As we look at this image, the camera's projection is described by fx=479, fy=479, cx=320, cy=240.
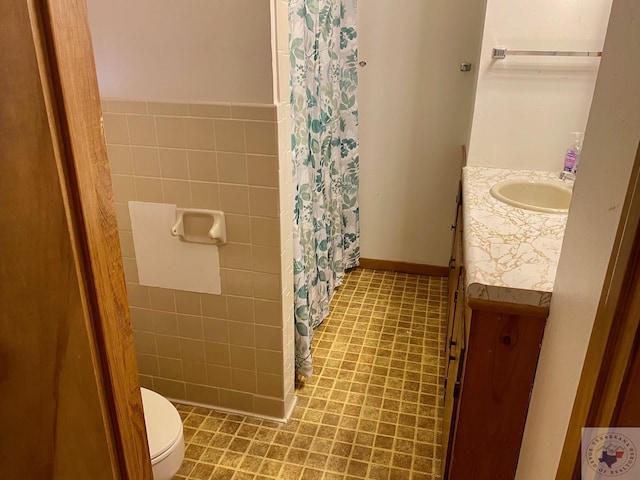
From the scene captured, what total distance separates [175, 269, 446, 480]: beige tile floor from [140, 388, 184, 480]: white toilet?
1.16 ft

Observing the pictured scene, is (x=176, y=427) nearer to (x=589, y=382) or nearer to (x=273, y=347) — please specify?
(x=273, y=347)

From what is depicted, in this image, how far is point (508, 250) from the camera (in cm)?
130

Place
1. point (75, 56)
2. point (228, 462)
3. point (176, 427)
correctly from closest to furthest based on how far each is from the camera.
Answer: point (75, 56)
point (176, 427)
point (228, 462)

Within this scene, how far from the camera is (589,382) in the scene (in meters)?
0.64

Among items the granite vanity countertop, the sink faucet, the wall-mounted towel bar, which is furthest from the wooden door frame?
the wall-mounted towel bar

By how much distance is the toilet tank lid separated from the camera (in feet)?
4.70

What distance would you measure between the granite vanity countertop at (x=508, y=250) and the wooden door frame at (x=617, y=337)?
42 cm

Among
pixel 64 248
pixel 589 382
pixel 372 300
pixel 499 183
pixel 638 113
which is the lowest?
pixel 372 300

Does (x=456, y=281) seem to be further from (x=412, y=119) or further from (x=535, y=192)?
(x=412, y=119)

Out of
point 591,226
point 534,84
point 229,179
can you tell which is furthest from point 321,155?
point 591,226

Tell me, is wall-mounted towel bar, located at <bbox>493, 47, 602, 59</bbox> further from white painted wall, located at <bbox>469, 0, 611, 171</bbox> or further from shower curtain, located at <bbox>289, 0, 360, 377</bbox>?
shower curtain, located at <bbox>289, 0, 360, 377</bbox>

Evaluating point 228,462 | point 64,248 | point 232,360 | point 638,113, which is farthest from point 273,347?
point 638,113

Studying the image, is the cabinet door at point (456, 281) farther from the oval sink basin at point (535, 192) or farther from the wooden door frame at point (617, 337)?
the wooden door frame at point (617, 337)

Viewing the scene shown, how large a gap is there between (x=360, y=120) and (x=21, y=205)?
8.78ft
